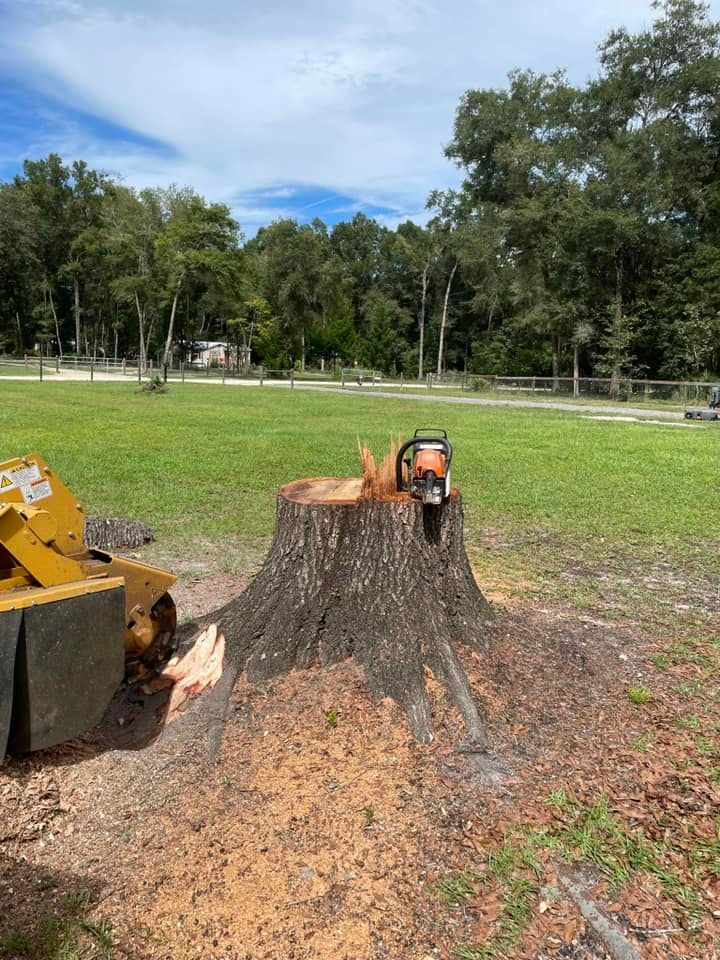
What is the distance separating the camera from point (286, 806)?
236cm

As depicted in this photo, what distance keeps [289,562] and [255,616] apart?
0.29 meters

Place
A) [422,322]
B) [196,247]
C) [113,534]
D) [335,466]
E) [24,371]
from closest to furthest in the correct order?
[113,534] → [335,466] → [24,371] → [196,247] → [422,322]

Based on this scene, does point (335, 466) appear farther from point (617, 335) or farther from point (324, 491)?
point (617, 335)

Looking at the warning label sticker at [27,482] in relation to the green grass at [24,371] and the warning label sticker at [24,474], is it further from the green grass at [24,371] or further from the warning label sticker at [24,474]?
the green grass at [24,371]

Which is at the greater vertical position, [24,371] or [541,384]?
[24,371]

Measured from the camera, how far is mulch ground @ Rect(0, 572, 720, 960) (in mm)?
1941

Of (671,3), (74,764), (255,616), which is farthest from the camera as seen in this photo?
(671,3)

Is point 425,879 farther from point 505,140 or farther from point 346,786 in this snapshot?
point 505,140

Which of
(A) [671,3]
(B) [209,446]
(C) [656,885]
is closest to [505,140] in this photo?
(A) [671,3]

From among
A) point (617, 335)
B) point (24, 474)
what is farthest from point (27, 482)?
point (617, 335)

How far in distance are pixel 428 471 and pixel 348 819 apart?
1.40 m

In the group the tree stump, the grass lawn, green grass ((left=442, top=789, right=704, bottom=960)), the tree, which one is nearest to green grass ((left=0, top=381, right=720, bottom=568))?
the grass lawn

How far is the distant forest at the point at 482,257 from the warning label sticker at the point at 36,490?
3491cm

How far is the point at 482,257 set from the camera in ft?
147
